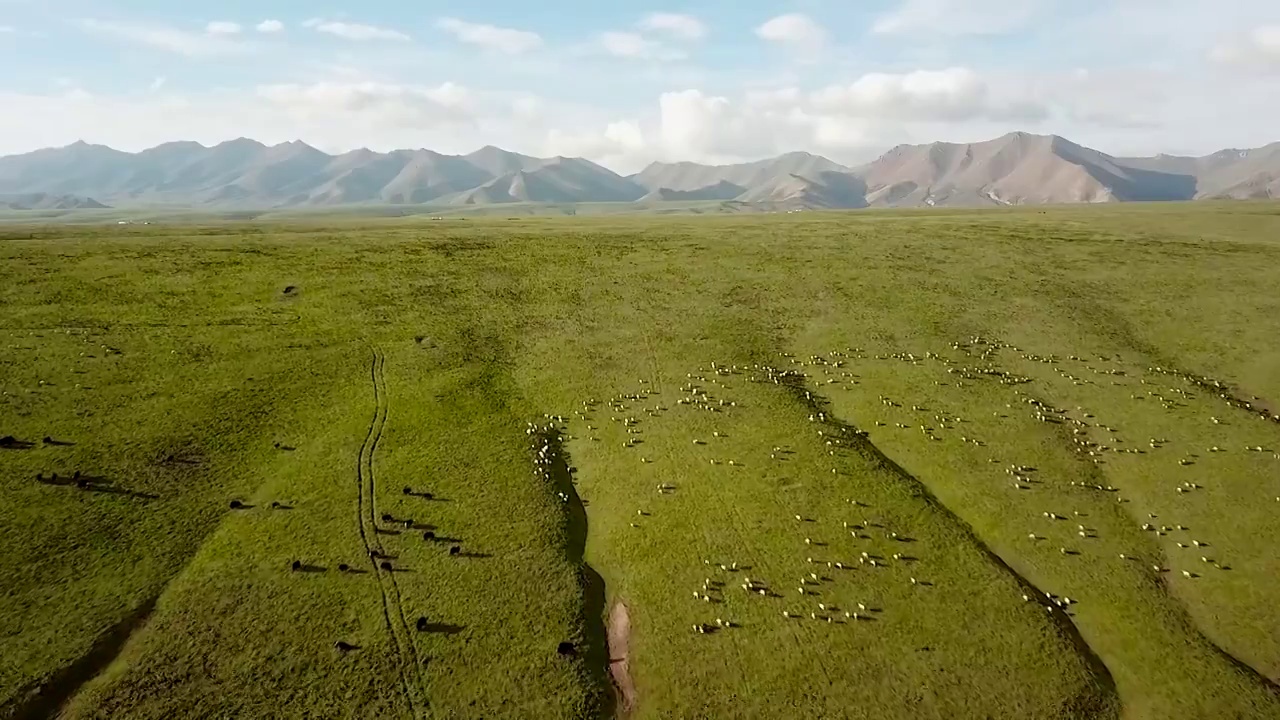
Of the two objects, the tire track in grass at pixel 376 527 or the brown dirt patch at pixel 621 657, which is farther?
the tire track in grass at pixel 376 527

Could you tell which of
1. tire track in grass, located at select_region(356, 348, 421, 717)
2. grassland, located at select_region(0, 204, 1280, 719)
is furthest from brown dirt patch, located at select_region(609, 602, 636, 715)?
tire track in grass, located at select_region(356, 348, 421, 717)

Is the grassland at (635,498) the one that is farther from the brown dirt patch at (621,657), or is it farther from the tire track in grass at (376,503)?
the brown dirt patch at (621,657)

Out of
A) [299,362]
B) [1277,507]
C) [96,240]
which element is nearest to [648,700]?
[1277,507]

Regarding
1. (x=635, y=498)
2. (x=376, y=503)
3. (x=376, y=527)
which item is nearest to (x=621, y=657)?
(x=635, y=498)

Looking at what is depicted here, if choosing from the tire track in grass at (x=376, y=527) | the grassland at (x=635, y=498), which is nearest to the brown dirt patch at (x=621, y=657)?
the grassland at (x=635, y=498)

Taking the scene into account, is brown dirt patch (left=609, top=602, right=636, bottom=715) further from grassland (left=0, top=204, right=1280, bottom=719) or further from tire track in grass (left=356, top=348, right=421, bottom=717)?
tire track in grass (left=356, top=348, right=421, bottom=717)

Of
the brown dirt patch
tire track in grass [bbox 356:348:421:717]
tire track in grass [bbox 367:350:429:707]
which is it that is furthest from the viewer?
tire track in grass [bbox 367:350:429:707]

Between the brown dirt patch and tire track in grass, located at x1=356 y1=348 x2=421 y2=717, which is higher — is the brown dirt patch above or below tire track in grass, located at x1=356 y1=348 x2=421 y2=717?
below

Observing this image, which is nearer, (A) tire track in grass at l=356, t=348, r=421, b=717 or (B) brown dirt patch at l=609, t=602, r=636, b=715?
(B) brown dirt patch at l=609, t=602, r=636, b=715
